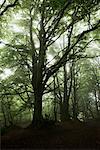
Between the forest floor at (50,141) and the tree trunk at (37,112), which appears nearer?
the forest floor at (50,141)

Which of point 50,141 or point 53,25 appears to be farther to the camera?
point 53,25

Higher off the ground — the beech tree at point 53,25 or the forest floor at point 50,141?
the beech tree at point 53,25

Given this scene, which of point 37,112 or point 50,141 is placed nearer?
point 50,141

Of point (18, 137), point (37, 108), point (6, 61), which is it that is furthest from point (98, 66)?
point (18, 137)

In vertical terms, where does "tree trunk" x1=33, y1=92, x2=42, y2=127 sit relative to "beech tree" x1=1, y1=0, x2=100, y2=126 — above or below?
below

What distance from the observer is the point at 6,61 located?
20.0 m

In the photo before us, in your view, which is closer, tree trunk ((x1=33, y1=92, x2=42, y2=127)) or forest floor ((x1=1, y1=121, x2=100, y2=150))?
forest floor ((x1=1, y1=121, x2=100, y2=150))

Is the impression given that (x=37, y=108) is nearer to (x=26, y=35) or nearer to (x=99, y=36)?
(x=99, y=36)

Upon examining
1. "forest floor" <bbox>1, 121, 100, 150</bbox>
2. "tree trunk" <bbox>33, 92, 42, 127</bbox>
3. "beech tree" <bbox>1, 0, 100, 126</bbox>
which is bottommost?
"forest floor" <bbox>1, 121, 100, 150</bbox>

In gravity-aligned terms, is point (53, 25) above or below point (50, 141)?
above

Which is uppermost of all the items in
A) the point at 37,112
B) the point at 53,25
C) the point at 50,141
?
the point at 53,25

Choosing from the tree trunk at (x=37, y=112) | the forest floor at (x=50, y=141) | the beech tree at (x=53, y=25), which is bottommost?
the forest floor at (x=50, y=141)

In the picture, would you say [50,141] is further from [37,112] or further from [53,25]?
[53,25]

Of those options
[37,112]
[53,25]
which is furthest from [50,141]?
[53,25]
